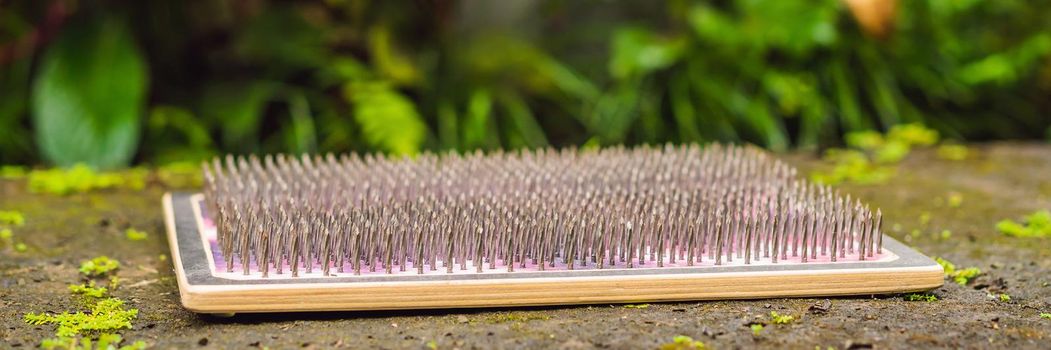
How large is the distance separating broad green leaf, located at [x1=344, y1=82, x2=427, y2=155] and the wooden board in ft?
6.52

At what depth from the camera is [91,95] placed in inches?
143

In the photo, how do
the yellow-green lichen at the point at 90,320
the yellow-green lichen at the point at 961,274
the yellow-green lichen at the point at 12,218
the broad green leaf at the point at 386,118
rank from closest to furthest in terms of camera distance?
the yellow-green lichen at the point at 90,320
the yellow-green lichen at the point at 961,274
the yellow-green lichen at the point at 12,218
the broad green leaf at the point at 386,118

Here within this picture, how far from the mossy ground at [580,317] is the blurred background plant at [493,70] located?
1611mm

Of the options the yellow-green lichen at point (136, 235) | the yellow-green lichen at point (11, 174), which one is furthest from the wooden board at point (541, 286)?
the yellow-green lichen at point (11, 174)

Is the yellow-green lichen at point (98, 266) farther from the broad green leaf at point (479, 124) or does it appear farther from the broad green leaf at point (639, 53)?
the broad green leaf at point (639, 53)

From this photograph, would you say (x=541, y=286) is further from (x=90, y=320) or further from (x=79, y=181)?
(x=79, y=181)

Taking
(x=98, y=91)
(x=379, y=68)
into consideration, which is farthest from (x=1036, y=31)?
(x=98, y=91)

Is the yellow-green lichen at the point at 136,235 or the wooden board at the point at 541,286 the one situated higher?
the wooden board at the point at 541,286

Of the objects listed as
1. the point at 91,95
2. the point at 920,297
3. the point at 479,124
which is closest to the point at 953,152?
the point at 479,124

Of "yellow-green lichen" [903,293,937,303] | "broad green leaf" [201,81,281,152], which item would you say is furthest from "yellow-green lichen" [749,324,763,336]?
"broad green leaf" [201,81,281,152]

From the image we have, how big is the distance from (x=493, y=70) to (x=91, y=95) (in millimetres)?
1542

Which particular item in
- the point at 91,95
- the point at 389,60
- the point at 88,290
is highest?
the point at 389,60

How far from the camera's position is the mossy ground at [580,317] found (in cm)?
155

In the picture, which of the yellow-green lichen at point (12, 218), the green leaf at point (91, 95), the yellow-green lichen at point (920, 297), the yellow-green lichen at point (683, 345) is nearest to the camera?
the yellow-green lichen at point (683, 345)
